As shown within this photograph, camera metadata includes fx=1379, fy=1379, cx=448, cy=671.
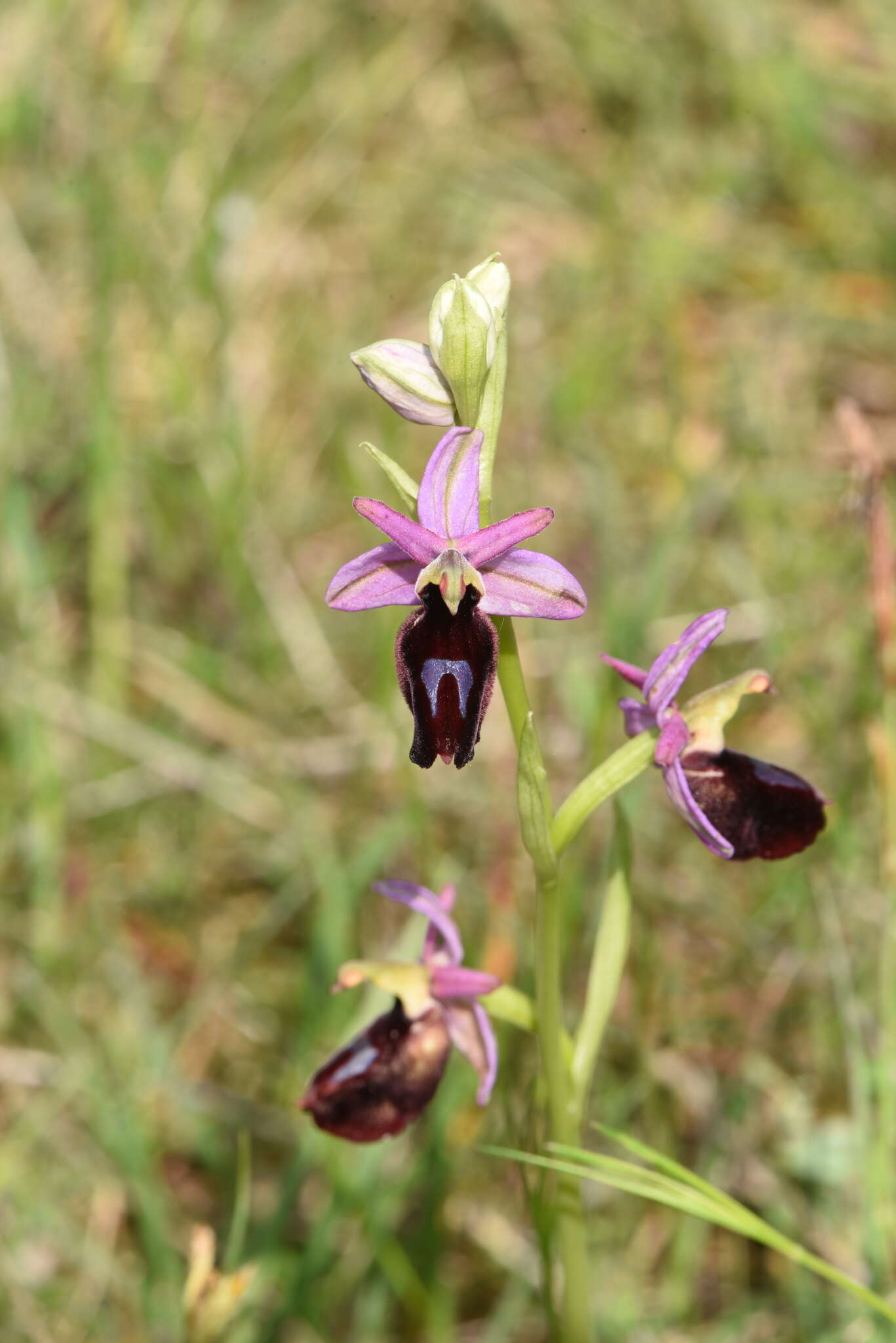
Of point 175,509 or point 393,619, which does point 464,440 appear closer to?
point 393,619

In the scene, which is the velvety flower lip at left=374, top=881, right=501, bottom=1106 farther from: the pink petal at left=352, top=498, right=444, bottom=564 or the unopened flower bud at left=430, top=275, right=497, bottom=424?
the unopened flower bud at left=430, top=275, right=497, bottom=424

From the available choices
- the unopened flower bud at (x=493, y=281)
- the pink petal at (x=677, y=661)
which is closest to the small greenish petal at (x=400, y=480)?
the unopened flower bud at (x=493, y=281)

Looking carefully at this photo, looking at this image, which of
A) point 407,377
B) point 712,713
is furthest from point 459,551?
point 712,713

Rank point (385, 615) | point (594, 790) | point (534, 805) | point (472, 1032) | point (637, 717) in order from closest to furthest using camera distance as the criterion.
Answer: point (534, 805)
point (594, 790)
point (637, 717)
point (472, 1032)
point (385, 615)

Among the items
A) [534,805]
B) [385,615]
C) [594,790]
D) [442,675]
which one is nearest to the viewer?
[442,675]

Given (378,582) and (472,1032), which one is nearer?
(378,582)

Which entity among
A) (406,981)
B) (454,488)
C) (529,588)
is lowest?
(406,981)

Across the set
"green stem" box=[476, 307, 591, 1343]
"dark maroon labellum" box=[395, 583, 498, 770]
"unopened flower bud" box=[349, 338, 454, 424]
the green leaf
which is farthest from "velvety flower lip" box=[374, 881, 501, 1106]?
"unopened flower bud" box=[349, 338, 454, 424]

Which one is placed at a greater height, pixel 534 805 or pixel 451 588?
pixel 451 588

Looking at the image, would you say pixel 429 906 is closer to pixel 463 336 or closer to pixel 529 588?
pixel 529 588
